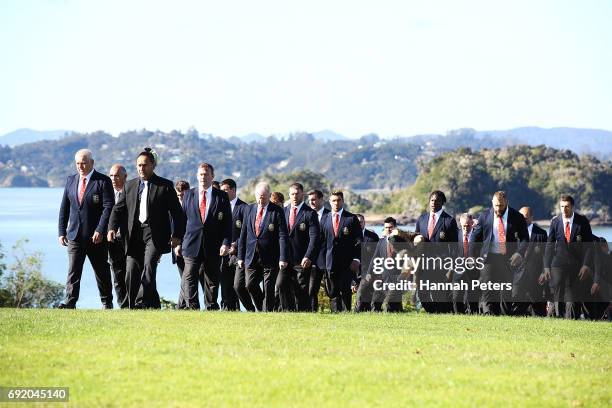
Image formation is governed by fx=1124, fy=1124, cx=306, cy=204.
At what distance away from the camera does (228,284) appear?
61.4ft

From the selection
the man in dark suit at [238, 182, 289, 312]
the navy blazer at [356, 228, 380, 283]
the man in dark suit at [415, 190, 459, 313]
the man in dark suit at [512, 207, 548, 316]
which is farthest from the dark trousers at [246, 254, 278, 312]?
the man in dark suit at [512, 207, 548, 316]

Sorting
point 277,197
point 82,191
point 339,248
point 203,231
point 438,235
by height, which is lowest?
point 339,248

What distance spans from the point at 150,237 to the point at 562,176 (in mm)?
136441

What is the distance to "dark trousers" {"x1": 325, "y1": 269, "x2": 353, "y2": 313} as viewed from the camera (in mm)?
18453

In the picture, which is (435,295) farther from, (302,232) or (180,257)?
(180,257)

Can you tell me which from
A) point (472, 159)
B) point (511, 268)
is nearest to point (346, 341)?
point (511, 268)

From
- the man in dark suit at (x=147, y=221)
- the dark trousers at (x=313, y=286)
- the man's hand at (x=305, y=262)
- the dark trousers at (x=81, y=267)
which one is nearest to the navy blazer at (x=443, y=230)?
the dark trousers at (x=313, y=286)

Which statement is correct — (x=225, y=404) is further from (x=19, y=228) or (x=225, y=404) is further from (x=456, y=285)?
(x=19, y=228)

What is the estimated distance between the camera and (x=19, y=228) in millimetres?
147125

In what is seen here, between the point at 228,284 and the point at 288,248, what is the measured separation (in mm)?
2032

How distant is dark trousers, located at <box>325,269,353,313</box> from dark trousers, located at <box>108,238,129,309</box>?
3.36m

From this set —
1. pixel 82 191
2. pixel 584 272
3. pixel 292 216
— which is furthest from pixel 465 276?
pixel 82 191

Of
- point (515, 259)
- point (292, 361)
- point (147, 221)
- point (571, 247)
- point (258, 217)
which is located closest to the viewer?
point (292, 361)

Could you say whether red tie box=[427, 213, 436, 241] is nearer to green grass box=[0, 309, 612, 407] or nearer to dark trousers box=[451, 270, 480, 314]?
dark trousers box=[451, 270, 480, 314]
